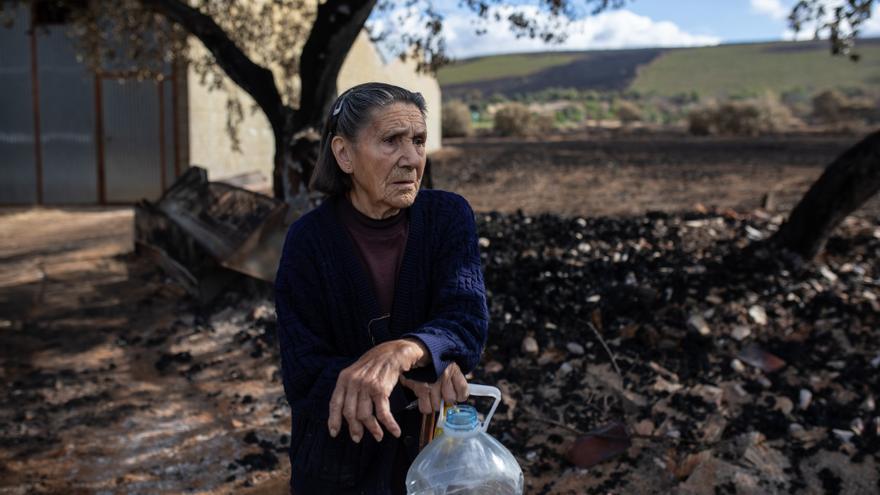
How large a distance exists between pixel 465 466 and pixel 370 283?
0.53m

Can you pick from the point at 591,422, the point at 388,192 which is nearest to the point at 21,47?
the point at 591,422

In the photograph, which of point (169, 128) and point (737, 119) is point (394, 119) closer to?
point (169, 128)

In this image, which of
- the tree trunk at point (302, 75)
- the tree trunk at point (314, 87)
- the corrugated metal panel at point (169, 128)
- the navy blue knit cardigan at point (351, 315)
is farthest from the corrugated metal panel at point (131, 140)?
the navy blue knit cardigan at point (351, 315)

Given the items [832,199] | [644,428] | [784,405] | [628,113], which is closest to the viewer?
[644,428]

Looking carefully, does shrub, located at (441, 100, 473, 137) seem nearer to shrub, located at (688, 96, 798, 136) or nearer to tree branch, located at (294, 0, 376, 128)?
shrub, located at (688, 96, 798, 136)

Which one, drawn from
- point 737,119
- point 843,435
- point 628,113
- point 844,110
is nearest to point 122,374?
point 843,435

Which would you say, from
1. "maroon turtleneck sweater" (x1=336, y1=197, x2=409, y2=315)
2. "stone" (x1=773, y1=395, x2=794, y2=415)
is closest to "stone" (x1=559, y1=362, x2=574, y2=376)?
"stone" (x1=773, y1=395, x2=794, y2=415)

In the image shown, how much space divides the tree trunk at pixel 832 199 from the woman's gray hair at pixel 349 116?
5.32 meters

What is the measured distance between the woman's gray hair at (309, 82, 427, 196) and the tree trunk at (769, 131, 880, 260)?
532 cm

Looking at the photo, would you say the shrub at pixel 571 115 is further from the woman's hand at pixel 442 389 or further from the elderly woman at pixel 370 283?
the woman's hand at pixel 442 389

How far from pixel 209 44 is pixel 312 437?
19.1ft

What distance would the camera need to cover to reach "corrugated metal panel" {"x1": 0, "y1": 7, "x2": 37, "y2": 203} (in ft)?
43.7

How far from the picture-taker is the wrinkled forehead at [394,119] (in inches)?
77.9

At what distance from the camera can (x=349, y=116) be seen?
1996mm
